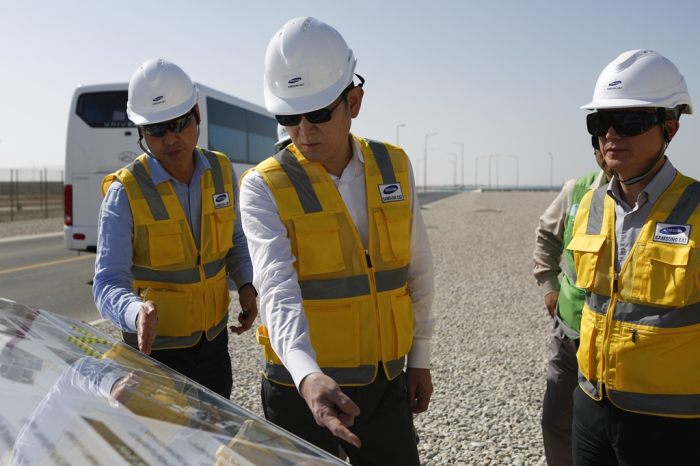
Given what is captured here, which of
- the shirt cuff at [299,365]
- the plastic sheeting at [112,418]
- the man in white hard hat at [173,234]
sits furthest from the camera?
the man in white hard hat at [173,234]

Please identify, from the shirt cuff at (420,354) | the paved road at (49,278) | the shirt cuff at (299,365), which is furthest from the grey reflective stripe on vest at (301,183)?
the paved road at (49,278)

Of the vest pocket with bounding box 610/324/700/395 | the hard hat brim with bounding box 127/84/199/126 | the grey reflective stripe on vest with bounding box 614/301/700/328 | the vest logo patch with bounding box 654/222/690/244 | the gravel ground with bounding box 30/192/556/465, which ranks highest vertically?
the hard hat brim with bounding box 127/84/199/126

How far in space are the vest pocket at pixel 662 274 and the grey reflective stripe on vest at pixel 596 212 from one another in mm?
201

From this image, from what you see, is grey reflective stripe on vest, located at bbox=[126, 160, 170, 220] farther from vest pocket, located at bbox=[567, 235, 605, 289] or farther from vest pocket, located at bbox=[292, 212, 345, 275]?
vest pocket, located at bbox=[567, 235, 605, 289]

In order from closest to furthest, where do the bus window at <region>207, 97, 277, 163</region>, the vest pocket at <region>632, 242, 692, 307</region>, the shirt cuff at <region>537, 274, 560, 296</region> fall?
1. the vest pocket at <region>632, 242, 692, 307</region>
2. the shirt cuff at <region>537, 274, 560, 296</region>
3. the bus window at <region>207, 97, 277, 163</region>

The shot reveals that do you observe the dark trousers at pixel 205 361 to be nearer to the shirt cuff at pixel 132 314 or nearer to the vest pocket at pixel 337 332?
the shirt cuff at pixel 132 314

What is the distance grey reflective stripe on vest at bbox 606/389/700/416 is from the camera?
1989 millimetres

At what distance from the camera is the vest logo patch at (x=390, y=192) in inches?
84.0

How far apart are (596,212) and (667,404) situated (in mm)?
704

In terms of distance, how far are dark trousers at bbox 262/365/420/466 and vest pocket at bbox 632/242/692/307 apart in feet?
2.98

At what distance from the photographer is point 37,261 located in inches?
440

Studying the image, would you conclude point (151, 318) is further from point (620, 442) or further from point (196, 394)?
point (620, 442)

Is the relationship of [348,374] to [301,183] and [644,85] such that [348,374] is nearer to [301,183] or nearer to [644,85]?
[301,183]

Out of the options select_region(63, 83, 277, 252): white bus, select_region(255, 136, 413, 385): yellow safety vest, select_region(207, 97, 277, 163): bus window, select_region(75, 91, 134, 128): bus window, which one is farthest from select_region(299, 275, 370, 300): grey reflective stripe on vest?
select_region(207, 97, 277, 163): bus window
